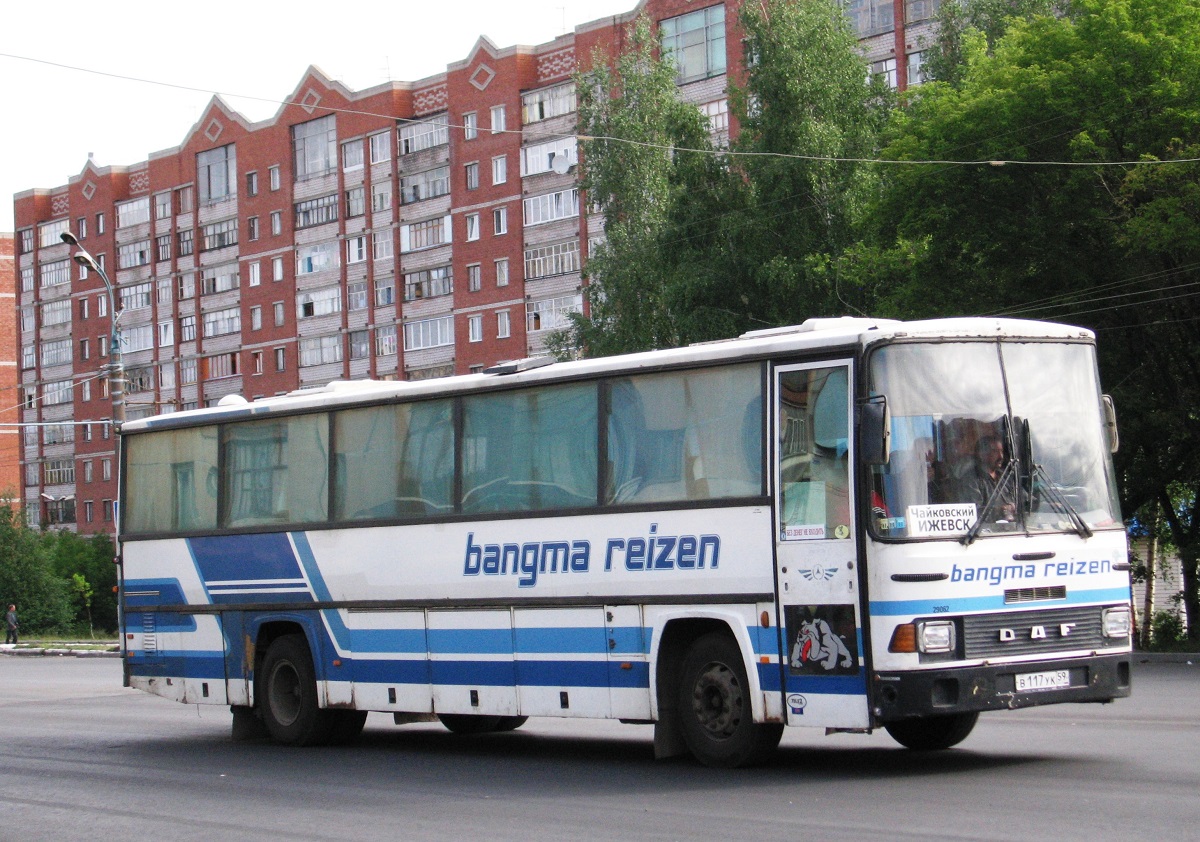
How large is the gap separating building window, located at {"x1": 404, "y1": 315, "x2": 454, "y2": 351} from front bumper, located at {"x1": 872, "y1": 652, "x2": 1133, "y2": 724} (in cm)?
6724

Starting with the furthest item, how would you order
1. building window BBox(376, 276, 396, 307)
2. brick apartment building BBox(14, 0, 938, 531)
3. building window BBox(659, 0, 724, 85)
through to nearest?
building window BBox(376, 276, 396, 307), brick apartment building BBox(14, 0, 938, 531), building window BBox(659, 0, 724, 85)

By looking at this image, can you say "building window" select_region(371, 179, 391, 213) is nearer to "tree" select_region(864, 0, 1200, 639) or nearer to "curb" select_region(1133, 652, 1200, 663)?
"tree" select_region(864, 0, 1200, 639)

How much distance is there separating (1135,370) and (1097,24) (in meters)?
6.81

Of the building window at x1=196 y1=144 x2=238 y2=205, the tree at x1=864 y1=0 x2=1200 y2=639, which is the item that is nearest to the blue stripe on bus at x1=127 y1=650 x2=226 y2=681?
the tree at x1=864 y1=0 x2=1200 y2=639

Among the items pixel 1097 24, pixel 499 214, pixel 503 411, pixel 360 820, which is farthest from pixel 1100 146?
pixel 499 214

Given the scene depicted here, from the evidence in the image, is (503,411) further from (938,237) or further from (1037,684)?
(938,237)

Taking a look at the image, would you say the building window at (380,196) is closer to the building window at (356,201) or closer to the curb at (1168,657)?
the building window at (356,201)

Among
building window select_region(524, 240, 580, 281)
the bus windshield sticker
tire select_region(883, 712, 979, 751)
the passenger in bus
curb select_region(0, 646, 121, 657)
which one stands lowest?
curb select_region(0, 646, 121, 657)

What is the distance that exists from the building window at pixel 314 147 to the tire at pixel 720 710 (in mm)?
73321

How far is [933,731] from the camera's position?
13.4 metres

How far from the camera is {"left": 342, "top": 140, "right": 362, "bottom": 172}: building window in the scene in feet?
269

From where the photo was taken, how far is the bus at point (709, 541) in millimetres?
11641

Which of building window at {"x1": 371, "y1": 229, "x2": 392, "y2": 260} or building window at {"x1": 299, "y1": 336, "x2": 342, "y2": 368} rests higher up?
building window at {"x1": 371, "y1": 229, "x2": 392, "y2": 260}

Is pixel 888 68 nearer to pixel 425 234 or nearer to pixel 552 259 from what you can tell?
pixel 552 259
